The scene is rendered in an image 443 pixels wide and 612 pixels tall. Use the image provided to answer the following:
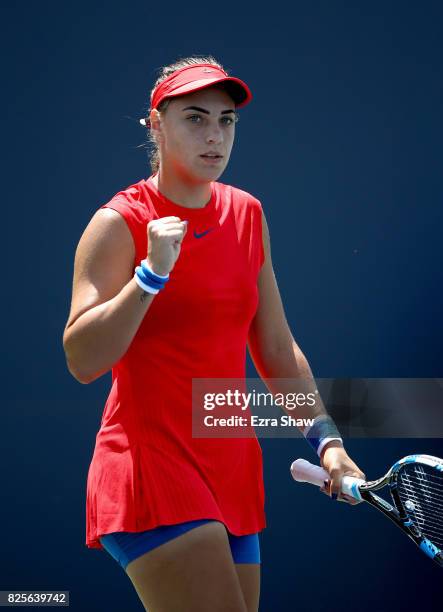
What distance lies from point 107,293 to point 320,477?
738 mm

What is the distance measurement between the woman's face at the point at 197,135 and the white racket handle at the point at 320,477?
771 millimetres

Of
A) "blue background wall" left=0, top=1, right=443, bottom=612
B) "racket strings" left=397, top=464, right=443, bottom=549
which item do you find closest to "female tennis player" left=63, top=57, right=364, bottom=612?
"racket strings" left=397, top=464, right=443, bottom=549

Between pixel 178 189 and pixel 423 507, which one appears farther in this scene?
pixel 423 507

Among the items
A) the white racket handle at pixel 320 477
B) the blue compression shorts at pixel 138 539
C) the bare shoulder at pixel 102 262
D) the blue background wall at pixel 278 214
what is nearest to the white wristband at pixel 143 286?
the bare shoulder at pixel 102 262

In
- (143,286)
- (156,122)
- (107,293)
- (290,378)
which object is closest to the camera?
(143,286)

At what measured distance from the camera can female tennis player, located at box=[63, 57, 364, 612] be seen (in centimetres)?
242

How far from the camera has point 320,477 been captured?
9.14 feet

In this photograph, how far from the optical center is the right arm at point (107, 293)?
2.40m

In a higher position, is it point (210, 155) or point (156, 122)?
point (156, 122)

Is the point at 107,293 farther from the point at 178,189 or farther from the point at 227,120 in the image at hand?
the point at 227,120

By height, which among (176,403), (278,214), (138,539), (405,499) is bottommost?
(138,539)

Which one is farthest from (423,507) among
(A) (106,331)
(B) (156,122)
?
(B) (156,122)

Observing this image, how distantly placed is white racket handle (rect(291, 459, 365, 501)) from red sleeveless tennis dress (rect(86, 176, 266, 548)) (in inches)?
6.2

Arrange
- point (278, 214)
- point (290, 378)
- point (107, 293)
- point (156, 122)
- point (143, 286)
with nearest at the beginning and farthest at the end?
point (143, 286)
point (107, 293)
point (156, 122)
point (290, 378)
point (278, 214)
